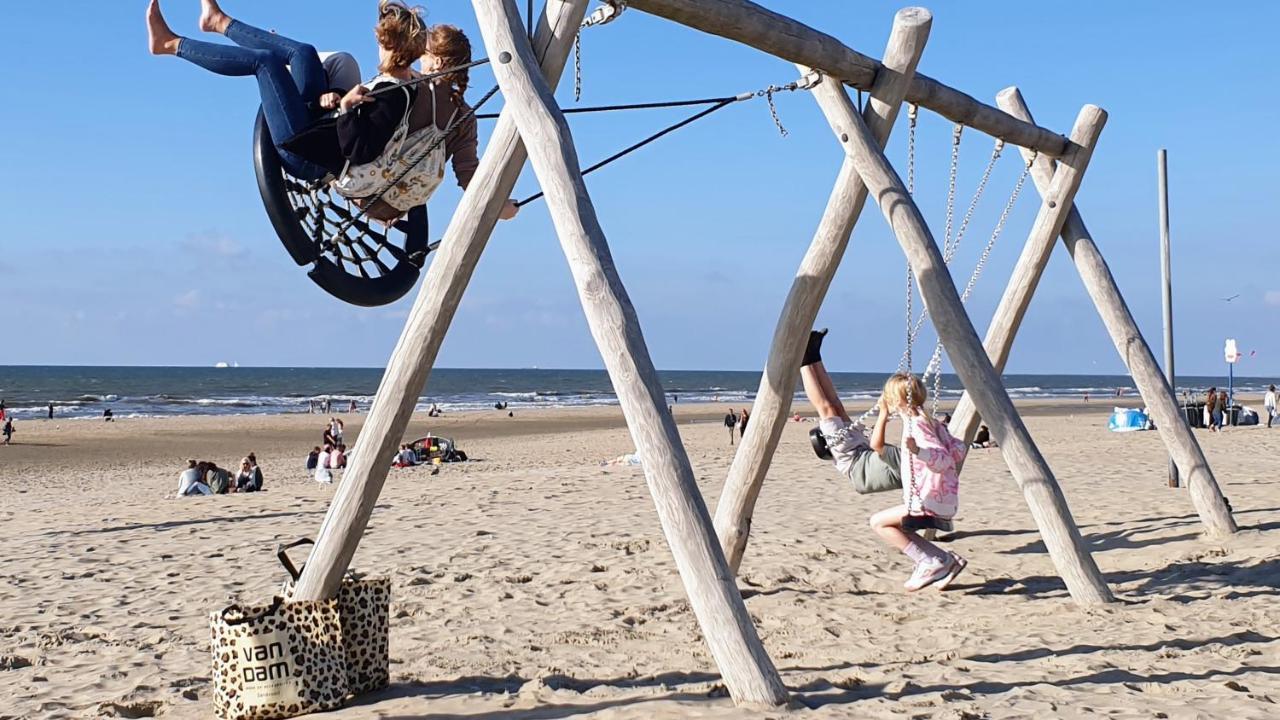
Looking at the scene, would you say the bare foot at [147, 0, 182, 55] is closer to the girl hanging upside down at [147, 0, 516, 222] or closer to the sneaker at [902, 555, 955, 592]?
the girl hanging upside down at [147, 0, 516, 222]

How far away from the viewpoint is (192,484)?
15984 millimetres

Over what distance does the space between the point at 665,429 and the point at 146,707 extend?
2610mm

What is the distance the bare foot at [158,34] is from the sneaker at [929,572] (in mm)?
4943

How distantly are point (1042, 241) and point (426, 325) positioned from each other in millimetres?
4838

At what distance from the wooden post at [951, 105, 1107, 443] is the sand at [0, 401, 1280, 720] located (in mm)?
1516


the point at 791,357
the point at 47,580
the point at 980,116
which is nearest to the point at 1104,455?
the point at 980,116

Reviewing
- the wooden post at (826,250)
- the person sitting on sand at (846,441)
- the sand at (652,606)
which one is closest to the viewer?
the sand at (652,606)

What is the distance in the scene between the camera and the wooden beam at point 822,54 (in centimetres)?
496

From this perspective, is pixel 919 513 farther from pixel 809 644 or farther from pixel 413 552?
pixel 413 552

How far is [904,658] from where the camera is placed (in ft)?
16.7

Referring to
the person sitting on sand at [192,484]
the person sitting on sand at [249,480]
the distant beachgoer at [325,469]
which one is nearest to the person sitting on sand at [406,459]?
the distant beachgoer at [325,469]

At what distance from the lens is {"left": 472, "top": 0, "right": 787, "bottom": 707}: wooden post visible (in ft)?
12.7

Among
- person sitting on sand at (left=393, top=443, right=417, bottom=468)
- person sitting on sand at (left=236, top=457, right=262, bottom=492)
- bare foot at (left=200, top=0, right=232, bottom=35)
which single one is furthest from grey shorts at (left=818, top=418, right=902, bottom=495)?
person sitting on sand at (left=393, top=443, right=417, bottom=468)

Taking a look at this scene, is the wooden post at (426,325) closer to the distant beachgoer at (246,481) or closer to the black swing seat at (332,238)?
the black swing seat at (332,238)
